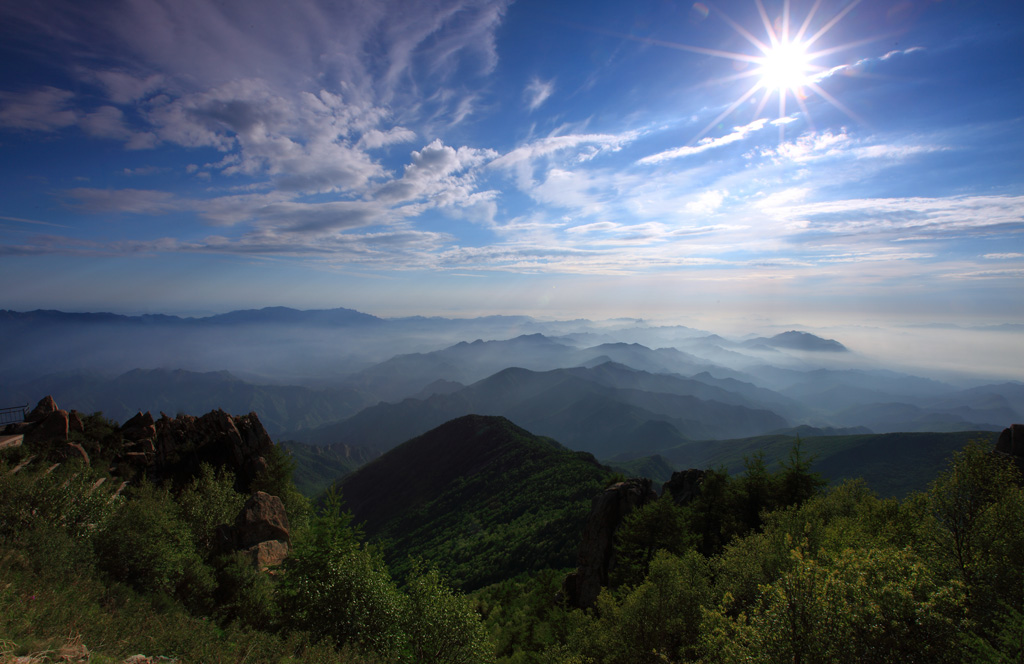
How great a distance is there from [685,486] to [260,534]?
52.2 metres

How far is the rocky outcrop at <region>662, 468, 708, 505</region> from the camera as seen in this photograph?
176 ft

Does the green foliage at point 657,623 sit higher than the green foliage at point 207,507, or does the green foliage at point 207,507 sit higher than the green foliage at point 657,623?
the green foliage at point 207,507

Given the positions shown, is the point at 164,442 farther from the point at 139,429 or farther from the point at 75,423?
the point at 75,423

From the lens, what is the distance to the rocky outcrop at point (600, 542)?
1639 inches

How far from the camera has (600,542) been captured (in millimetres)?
43594

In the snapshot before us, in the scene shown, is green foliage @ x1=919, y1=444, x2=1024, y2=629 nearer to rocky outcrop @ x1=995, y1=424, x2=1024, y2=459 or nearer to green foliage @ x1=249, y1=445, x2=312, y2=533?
rocky outcrop @ x1=995, y1=424, x2=1024, y2=459

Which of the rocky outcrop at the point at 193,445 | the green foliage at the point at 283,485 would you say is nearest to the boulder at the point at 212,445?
the rocky outcrop at the point at 193,445

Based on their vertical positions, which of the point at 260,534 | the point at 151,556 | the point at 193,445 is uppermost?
the point at 151,556

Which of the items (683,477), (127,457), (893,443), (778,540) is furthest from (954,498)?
(893,443)

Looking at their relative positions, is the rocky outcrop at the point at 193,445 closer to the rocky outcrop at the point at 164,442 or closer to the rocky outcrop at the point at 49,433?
the rocky outcrop at the point at 164,442

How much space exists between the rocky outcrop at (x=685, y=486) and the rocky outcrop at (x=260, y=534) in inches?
1741

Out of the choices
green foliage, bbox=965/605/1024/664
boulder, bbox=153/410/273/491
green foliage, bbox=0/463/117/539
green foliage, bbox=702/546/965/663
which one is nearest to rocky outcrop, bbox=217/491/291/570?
green foliage, bbox=0/463/117/539

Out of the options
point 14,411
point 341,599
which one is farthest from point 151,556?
point 14,411

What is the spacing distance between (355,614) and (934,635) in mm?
23205
